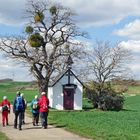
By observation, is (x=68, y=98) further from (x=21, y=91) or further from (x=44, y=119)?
(x=21, y=91)

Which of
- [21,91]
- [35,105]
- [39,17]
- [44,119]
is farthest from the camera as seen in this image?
[21,91]

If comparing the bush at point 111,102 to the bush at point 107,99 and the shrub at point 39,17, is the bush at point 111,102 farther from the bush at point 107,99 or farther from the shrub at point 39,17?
the shrub at point 39,17

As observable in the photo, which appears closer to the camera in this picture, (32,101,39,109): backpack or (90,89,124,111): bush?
(32,101,39,109): backpack

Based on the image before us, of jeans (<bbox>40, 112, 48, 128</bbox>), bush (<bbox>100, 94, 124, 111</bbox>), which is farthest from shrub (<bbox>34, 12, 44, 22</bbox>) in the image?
jeans (<bbox>40, 112, 48, 128</bbox>)

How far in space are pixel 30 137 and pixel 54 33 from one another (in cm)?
3240

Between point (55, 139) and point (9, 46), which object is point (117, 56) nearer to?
point (9, 46)

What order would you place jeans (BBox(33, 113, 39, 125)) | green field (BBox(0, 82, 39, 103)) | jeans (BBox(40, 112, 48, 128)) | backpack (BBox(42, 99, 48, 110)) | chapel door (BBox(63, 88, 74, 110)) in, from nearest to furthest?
jeans (BBox(40, 112, 48, 128)), backpack (BBox(42, 99, 48, 110)), jeans (BBox(33, 113, 39, 125)), chapel door (BBox(63, 88, 74, 110)), green field (BBox(0, 82, 39, 103))

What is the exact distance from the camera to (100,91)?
53000mm

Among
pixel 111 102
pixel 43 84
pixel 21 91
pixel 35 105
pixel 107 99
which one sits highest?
pixel 21 91

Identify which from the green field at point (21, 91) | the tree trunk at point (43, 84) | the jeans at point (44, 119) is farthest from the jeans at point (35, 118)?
the green field at point (21, 91)

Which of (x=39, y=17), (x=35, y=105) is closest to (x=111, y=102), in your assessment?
(x=39, y=17)

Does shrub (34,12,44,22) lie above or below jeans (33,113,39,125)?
above

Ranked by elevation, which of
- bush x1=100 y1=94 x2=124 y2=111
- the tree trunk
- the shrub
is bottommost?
bush x1=100 y1=94 x2=124 y2=111

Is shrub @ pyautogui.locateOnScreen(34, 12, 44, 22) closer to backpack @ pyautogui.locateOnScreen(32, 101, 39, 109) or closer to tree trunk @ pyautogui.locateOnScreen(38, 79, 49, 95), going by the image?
tree trunk @ pyautogui.locateOnScreen(38, 79, 49, 95)
